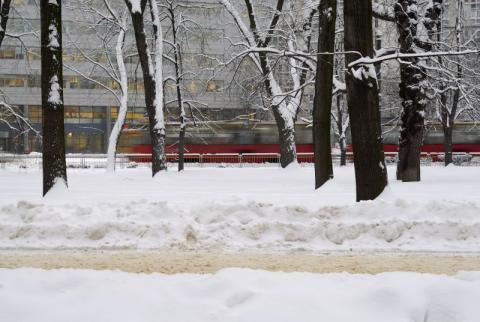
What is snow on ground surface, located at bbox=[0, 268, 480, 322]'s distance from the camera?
4293mm

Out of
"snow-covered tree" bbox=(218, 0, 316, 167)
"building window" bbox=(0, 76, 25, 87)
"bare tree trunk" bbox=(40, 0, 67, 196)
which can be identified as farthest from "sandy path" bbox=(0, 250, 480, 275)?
"building window" bbox=(0, 76, 25, 87)

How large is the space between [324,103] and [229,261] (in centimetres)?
847

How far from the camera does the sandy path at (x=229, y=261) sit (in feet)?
23.0

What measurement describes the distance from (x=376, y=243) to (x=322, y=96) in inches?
278

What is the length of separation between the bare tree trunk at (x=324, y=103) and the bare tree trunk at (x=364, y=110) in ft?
11.3

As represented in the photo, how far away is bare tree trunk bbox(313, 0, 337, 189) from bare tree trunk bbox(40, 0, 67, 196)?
22.3ft

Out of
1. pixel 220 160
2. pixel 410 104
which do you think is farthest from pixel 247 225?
pixel 220 160

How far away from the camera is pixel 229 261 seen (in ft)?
24.5

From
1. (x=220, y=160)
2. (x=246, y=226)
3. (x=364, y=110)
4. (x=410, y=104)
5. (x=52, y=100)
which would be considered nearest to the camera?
(x=246, y=226)

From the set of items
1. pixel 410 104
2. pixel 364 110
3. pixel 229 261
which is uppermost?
pixel 410 104

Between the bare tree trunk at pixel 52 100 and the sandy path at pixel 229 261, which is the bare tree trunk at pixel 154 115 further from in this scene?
the sandy path at pixel 229 261

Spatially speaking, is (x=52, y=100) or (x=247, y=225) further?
(x=52, y=100)

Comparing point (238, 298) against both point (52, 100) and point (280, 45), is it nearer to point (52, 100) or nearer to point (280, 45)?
point (52, 100)

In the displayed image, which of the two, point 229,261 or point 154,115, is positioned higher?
point 154,115
